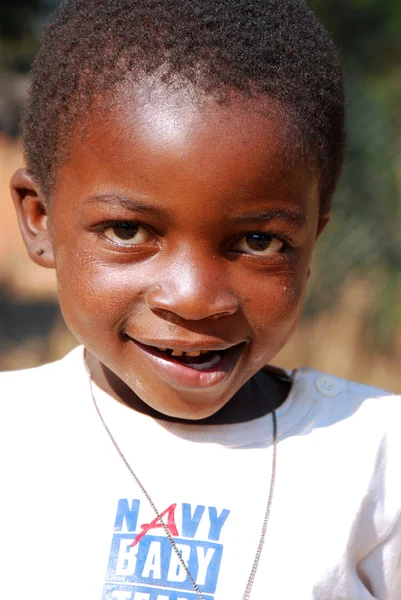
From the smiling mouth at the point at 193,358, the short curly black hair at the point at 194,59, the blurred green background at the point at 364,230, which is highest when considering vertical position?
the blurred green background at the point at 364,230

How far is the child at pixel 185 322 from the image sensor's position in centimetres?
147

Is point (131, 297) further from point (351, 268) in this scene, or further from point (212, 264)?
point (351, 268)

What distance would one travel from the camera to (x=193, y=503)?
1667 mm

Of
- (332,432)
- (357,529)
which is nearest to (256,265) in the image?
(332,432)

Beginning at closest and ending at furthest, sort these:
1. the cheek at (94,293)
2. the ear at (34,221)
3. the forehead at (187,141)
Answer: the forehead at (187,141)
the cheek at (94,293)
the ear at (34,221)

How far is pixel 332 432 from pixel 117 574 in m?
0.55

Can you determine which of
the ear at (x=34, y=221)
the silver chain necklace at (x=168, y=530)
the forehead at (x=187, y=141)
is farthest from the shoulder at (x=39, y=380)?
the forehead at (x=187, y=141)

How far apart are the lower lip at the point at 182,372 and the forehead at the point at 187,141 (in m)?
0.33

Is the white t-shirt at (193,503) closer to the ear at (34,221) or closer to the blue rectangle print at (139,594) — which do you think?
the blue rectangle print at (139,594)

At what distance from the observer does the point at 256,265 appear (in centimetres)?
157

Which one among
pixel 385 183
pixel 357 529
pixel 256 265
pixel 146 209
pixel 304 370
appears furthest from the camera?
pixel 385 183

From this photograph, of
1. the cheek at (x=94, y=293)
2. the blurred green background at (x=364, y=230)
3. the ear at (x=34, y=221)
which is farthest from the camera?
the blurred green background at (x=364, y=230)

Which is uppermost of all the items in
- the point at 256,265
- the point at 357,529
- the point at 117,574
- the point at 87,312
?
the point at 256,265

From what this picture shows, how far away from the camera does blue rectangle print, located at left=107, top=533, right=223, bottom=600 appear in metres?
1.60
